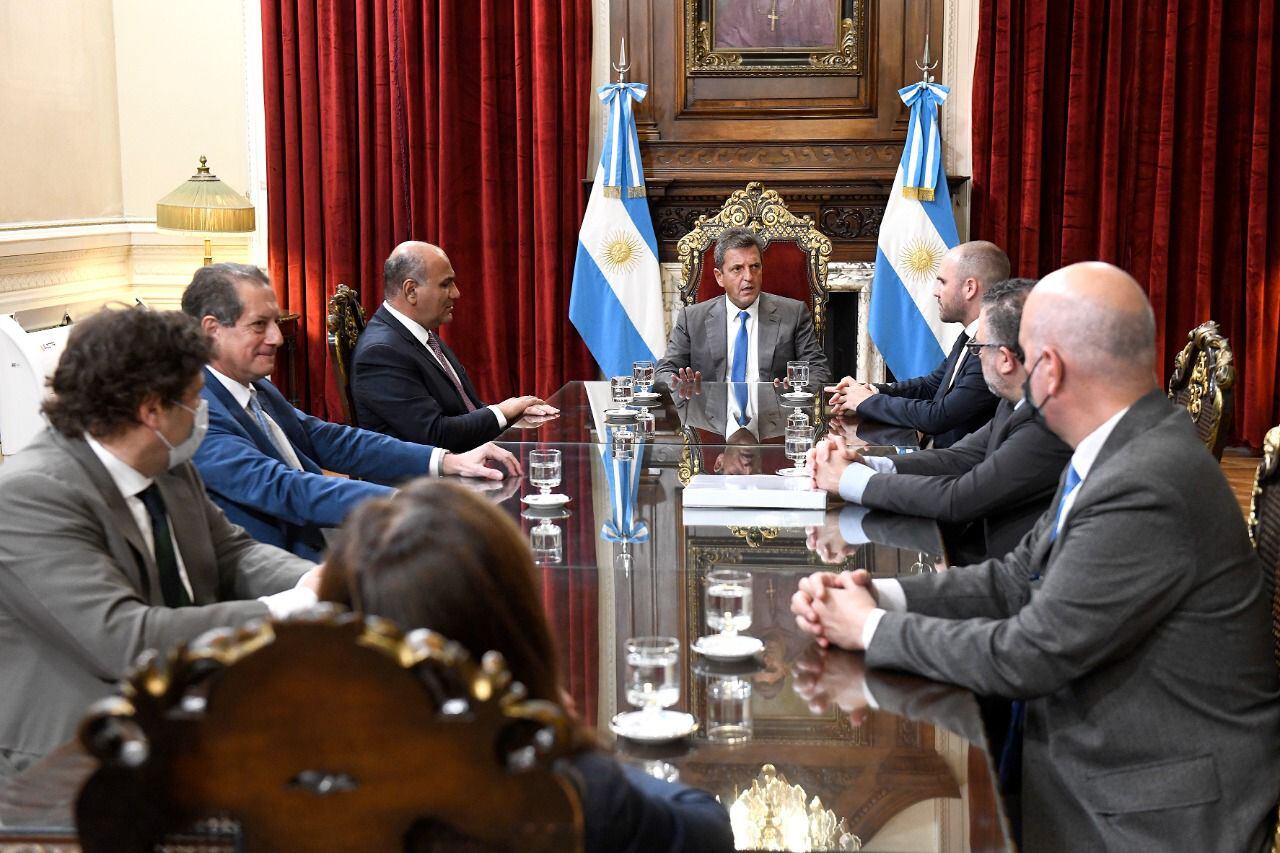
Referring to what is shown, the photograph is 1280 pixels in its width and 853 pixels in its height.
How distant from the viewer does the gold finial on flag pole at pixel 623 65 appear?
6.87m

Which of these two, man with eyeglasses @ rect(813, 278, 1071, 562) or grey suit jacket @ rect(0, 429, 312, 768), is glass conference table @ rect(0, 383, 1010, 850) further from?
grey suit jacket @ rect(0, 429, 312, 768)

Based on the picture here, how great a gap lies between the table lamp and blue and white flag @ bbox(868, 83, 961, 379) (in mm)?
3033

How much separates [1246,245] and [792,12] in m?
2.49

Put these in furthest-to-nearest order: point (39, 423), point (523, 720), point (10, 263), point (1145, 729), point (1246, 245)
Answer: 1. point (1246, 245)
2. point (10, 263)
3. point (39, 423)
4. point (1145, 729)
5. point (523, 720)

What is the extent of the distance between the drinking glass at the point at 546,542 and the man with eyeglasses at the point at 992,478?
57cm

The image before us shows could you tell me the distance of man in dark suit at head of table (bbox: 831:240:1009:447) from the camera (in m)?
4.21

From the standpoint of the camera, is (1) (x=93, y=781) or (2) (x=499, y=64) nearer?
(1) (x=93, y=781)

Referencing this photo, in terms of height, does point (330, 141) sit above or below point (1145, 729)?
above

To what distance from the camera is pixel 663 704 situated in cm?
176

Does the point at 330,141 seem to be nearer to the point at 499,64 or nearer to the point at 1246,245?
the point at 499,64

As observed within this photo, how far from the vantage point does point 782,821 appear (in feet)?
4.88

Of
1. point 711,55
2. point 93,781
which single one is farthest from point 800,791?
point 711,55

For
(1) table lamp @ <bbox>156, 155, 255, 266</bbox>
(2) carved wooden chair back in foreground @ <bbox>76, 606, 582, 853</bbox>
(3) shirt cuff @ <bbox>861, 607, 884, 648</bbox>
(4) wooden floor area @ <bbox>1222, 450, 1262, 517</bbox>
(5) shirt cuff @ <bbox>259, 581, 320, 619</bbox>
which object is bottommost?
(4) wooden floor area @ <bbox>1222, 450, 1262, 517</bbox>

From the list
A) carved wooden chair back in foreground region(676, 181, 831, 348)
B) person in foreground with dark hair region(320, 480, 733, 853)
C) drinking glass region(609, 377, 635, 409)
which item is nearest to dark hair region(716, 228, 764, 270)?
carved wooden chair back in foreground region(676, 181, 831, 348)
